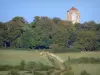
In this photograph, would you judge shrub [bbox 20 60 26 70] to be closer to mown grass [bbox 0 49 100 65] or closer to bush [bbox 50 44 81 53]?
mown grass [bbox 0 49 100 65]

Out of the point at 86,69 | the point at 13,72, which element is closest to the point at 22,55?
the point at 13,72

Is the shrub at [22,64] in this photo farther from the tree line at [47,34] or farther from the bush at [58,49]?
the bush at [58,49]

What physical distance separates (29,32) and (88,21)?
30.9 inches

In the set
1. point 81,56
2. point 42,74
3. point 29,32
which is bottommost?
point 42,74

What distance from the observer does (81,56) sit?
3350 millimetres

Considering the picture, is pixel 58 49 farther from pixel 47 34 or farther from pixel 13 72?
pixel 13 72

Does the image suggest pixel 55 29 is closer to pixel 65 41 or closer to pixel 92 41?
pixel 65 41

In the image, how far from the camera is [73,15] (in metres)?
3.40

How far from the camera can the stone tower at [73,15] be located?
3.41 metres

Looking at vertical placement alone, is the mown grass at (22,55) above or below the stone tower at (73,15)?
below

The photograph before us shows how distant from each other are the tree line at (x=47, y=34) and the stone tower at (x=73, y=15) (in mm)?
56

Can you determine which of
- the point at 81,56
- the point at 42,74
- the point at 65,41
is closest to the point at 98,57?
the point at 81,56

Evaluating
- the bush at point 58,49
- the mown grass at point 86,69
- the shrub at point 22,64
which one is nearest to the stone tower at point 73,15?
the bush at point 58,49

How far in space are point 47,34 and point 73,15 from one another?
419mm
